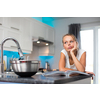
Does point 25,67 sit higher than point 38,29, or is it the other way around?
point 38,29

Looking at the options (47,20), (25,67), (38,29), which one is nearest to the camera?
(25,67)

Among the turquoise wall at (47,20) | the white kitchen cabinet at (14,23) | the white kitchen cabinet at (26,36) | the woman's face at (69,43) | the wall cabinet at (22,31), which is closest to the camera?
the woman's face at (69,43)

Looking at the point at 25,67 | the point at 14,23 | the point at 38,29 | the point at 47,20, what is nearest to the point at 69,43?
the point at 25,67

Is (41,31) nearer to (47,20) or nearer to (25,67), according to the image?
(47,20)

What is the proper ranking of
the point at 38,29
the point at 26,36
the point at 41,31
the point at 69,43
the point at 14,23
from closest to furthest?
the point at 69,43, the point at 14,23, the point at 26,36, the point at 38,29, the point at 41,31

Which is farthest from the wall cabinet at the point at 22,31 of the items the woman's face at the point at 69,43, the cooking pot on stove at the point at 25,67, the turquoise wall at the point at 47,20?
the cooking pot on stove at the point at 25,67

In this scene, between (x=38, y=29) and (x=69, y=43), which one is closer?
(x=69, y=43)

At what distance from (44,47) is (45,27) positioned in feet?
2.18

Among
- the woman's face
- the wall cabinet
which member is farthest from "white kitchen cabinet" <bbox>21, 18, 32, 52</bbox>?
the woman's face

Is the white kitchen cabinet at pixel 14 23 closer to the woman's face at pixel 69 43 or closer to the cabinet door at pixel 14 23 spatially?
the cabinet door at pixel 14 23

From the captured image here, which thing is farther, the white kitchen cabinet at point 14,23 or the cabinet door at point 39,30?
the cabinet door at point 39,30
